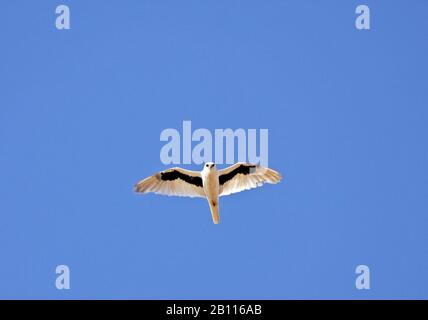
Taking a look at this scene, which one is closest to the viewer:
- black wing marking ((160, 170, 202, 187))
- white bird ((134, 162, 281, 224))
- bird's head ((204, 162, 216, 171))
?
bird's head ((204, 162, 216, 171))

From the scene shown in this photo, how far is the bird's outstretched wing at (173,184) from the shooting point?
22391 mm

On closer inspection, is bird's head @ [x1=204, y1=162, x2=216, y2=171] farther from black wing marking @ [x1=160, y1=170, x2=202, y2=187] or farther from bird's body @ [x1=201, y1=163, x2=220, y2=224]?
black wing marking @ [x1=160, y1=170, x2=202, y2=187]

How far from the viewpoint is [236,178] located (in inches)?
879

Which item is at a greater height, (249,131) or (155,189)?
(249,131)

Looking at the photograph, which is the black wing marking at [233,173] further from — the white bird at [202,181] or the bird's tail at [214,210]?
the bird's tail at [214,210]

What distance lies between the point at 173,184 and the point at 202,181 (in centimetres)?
73

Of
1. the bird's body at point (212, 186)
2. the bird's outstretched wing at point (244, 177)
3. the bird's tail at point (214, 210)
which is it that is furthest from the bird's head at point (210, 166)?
the bird's tail at point (214, 210)

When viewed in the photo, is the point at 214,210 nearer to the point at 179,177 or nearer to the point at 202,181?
the point at 202,181

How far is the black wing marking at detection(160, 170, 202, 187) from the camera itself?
2236 cm

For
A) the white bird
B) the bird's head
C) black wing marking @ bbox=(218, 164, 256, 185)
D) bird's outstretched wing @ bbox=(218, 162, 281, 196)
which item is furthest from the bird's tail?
the bird's head
